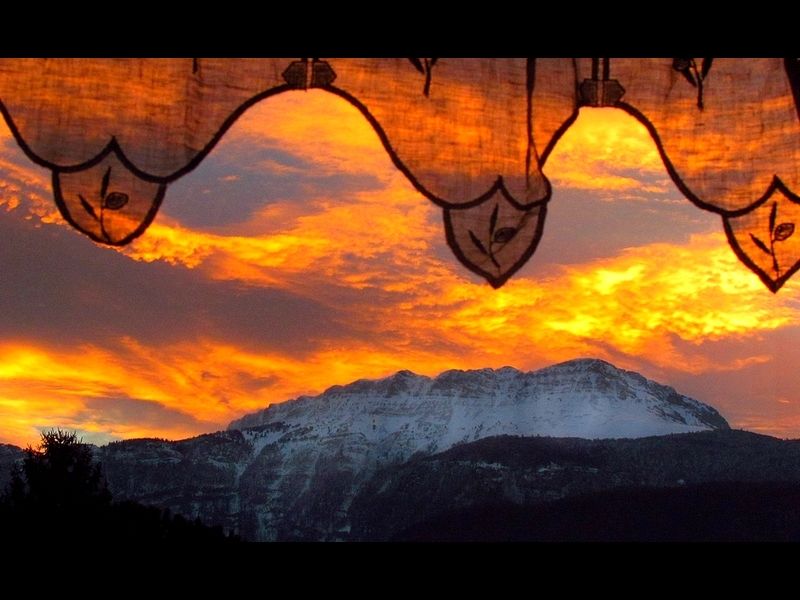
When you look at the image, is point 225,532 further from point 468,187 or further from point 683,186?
point 683,186

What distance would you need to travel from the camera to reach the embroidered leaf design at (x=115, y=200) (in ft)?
3.82

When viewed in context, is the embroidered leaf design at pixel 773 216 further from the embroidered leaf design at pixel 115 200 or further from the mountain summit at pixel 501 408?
the mountain summit at pixel 501 408

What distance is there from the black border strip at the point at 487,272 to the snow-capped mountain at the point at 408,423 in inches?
1194

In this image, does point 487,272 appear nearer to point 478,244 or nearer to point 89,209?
point 478,244

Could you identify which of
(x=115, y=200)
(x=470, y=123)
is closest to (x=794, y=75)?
(x=470, y=123)

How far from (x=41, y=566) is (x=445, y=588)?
481 mm

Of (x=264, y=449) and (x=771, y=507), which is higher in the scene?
(x=771, y=507)

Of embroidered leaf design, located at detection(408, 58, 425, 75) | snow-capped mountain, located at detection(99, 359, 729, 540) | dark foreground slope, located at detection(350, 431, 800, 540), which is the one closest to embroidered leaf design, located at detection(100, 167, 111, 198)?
embroidered leaf design, located at detection(408, 58, 425, 75)

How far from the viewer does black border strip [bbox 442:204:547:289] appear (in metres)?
1.16

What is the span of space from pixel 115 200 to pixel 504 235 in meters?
0.48

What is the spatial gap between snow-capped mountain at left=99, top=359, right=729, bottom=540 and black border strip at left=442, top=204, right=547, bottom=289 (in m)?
30.3

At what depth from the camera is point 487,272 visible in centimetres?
117
